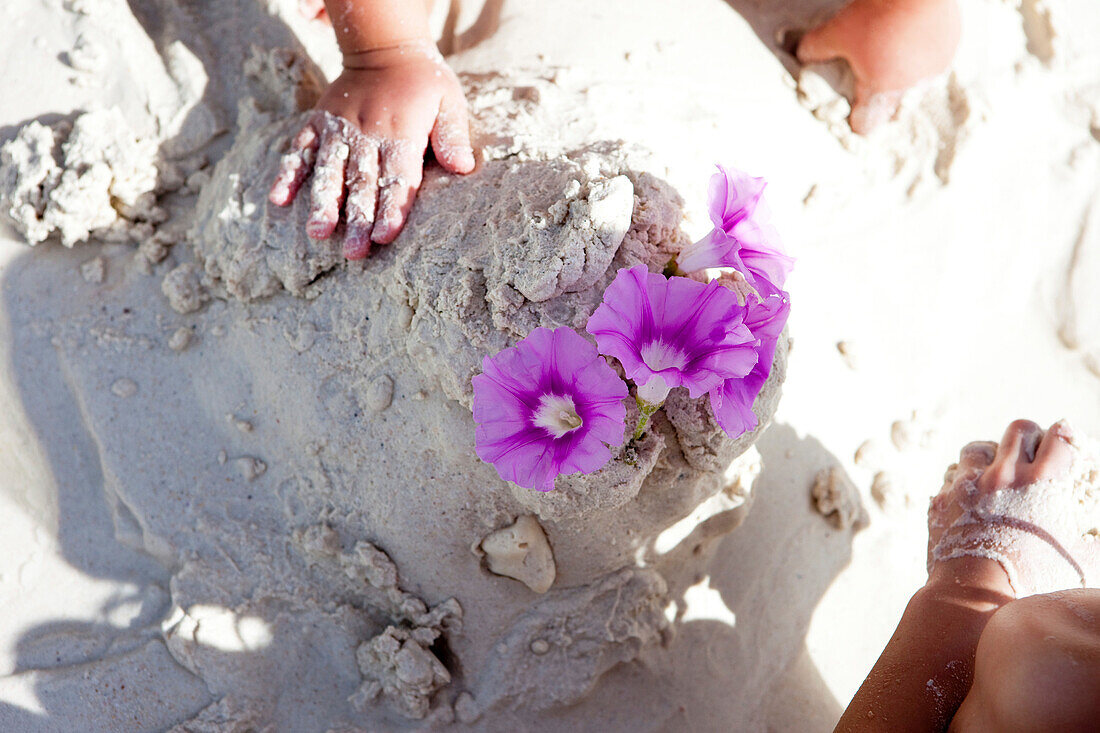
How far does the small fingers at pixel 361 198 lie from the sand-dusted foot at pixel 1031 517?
1.65 m

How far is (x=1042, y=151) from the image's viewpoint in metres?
2.55

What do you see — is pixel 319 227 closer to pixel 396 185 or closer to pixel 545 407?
pixel 396 185

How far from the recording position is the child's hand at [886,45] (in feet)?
7.63

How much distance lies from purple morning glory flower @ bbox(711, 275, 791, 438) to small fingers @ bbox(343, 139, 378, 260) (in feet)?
2.77

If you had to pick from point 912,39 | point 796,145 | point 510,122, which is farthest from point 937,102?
point 510,122

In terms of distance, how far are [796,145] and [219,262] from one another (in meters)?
1.66

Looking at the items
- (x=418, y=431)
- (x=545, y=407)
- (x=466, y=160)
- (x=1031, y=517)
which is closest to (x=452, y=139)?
(x=466, y=160)

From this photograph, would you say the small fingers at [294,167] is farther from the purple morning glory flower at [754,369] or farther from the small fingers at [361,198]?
the purple morning glory flower at [754,369]

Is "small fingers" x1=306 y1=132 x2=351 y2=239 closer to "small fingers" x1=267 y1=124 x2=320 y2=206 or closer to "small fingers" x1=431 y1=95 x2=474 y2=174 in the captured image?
"small fingers" x1=267 y1=124 x2=320 y2=206

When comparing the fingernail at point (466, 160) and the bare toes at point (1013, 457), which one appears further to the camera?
the bare toes at point (1013, 457)

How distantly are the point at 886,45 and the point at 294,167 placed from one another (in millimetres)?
1837

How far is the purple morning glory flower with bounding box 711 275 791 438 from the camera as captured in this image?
1174mm

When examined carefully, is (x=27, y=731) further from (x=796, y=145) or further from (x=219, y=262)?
(x=796, y=145)

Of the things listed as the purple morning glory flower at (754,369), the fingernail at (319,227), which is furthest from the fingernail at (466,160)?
the purple morning glory flower at (754,369)
